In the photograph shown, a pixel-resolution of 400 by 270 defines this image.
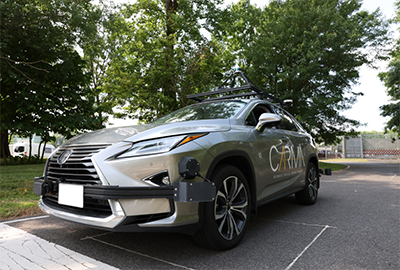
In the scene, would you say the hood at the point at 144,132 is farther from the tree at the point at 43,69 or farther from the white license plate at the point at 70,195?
the tree at the point at 43,69

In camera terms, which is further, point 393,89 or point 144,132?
point 393,89

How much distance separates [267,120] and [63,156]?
2149 mm

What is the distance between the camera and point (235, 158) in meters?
2.96

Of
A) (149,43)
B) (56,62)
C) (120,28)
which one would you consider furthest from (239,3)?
(56,62)

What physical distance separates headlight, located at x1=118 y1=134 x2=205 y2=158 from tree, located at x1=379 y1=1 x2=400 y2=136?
23240 millimetres

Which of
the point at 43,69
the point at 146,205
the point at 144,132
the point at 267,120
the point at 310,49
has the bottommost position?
the point at 146,205

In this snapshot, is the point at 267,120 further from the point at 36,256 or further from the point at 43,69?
the point at 43,69

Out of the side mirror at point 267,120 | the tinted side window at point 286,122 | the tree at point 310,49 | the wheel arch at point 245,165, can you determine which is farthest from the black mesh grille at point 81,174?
the tree at point 310,49

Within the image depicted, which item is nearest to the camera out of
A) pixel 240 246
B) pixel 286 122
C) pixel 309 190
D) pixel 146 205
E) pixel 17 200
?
pixel 146 205

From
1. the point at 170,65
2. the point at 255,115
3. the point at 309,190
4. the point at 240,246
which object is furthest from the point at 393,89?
the point at 240,246

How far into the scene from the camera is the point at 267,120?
126 inches

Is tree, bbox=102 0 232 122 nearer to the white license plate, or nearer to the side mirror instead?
the side mirror

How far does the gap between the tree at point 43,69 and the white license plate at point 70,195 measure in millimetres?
6719

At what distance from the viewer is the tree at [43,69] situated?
7.84 meters
